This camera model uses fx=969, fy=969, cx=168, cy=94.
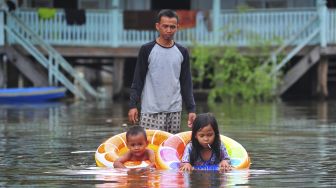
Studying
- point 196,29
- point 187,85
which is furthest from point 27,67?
point 187,85

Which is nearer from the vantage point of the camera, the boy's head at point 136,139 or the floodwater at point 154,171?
the floodwater at point 154,171

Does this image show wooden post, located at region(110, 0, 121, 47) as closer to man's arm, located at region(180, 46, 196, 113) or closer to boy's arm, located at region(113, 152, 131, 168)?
man's arm, located at region(180, 46, 196, 113)

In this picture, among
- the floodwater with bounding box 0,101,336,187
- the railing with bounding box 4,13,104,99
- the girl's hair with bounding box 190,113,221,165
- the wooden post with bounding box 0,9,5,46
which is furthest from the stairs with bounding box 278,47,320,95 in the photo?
the girl's hair with bounding box 190,113,221,165

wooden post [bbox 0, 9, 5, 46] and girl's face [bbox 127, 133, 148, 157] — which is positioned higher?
girl's face [bbox 127, 133, 148, 157]

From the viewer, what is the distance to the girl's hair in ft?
32.6

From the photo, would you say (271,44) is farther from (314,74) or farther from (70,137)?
(70,137)

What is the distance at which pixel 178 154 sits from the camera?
34.6ft

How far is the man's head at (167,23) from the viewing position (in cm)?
1029

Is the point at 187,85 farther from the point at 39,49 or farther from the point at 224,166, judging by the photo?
the point at 39,49

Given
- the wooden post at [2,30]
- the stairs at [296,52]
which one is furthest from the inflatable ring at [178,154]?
the wooden post at [2,30]

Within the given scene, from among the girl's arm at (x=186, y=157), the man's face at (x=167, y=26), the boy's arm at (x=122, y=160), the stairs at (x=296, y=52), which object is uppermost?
the man's face at (x=167, y=26)

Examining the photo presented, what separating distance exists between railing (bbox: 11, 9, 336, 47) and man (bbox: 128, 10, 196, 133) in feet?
61.4

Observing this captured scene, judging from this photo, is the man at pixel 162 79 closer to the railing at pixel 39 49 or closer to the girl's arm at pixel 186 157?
the girl's arm at pixel 186 157

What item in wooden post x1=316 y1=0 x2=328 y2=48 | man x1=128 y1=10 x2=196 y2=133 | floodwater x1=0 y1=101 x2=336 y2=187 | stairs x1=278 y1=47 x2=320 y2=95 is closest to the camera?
floodwater x1=0 y1=101 x2=336 y2=187
